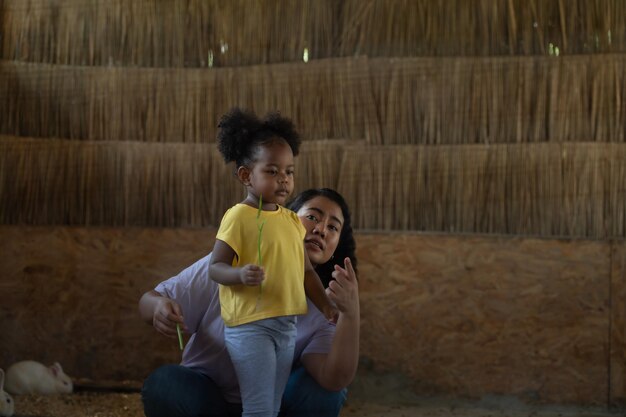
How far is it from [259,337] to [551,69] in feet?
7.36

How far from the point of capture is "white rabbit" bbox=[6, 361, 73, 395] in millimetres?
3883

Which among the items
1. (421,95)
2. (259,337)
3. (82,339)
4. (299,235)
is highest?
(421,95)

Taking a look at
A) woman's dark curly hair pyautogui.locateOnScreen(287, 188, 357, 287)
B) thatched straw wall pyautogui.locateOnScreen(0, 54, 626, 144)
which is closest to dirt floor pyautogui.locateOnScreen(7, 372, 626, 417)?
thatched straw wall pyautogui.locateOnScreen(0, 54, 626, 144)

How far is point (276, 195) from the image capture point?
2.30 meters

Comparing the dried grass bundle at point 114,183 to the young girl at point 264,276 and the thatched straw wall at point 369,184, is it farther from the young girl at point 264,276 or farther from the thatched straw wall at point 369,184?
the young girl at point 264,276

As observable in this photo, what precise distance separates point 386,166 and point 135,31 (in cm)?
127

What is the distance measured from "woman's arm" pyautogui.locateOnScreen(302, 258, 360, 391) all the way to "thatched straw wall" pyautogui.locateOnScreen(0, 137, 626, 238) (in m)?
1.61

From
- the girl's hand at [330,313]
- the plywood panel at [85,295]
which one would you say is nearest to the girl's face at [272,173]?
the girl's hand at [330,313]

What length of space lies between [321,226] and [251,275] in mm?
515

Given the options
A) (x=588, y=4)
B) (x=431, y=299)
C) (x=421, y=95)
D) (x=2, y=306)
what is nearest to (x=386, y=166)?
(x=421, y=95)

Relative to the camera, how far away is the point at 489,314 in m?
3.92

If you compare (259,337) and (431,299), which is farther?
(431,299)

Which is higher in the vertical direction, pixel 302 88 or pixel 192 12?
pixel 192 12

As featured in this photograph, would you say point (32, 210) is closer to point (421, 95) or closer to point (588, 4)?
point (421, 95)
